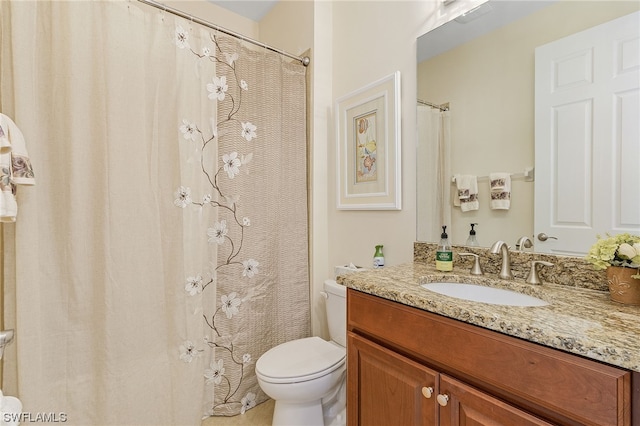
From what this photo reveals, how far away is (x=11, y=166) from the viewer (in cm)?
103

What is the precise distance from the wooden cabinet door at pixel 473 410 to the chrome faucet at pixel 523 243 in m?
0.60

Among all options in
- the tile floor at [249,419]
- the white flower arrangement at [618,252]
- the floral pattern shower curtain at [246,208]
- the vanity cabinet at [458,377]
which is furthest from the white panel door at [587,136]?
the tile floor at [249,419]

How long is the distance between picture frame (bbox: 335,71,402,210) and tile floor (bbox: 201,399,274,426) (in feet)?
4.11

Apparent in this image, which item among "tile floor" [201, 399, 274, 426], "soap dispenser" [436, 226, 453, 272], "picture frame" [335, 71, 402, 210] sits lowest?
"tile floor" [201, 399, 274, 426]

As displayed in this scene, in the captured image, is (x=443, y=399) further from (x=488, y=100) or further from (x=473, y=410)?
(x=488, y=100)

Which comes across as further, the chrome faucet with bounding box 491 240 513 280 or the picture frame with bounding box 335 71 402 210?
the picture frame with bounding box 335 71 402 210

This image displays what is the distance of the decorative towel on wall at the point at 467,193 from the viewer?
4.08 feet

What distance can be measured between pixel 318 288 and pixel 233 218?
2.40ft

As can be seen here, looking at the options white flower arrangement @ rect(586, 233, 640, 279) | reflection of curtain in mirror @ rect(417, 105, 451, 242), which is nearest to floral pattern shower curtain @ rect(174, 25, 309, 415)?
reflection of curtain in mirror @ rect(417, 105, 451, 242)

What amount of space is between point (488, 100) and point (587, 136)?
0.38 meters

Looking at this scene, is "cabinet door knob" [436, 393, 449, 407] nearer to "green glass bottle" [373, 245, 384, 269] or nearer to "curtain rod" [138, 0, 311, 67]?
"green glass bottle" [373, 245, 384, 269]

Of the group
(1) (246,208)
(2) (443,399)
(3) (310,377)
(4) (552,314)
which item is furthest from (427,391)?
(1) (246,208)

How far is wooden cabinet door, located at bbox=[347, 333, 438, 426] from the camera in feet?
2.73

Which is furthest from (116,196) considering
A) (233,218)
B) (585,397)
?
(585,397)
